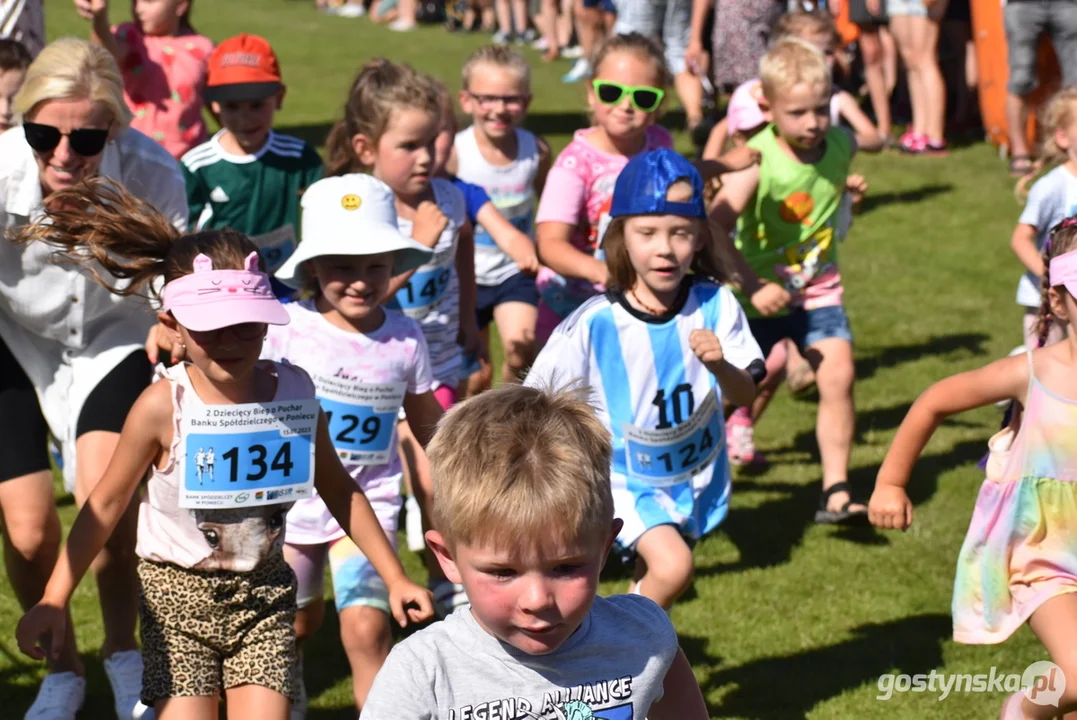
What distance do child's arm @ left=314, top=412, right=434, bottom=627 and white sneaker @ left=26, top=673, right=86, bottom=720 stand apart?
131cm

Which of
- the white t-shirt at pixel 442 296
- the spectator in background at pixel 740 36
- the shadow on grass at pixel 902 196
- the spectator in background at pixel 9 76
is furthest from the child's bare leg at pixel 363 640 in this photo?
the spectator in background at pixel 740 36

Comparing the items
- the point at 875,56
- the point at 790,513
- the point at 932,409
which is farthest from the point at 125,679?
the point at 875,56

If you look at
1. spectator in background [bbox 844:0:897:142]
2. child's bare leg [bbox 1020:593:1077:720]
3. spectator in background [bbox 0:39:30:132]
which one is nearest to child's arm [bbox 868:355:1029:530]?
child's bare leg [bbox 1020:593:1077:720]

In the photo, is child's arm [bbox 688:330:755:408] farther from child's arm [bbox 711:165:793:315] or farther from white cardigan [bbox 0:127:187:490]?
white cardigan [bbox 0:127:187:490]

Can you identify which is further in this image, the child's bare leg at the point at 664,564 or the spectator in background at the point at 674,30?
the spectator in background at the point at 674,30

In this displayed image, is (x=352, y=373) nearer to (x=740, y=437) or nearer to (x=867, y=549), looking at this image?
(x=867, y=549)

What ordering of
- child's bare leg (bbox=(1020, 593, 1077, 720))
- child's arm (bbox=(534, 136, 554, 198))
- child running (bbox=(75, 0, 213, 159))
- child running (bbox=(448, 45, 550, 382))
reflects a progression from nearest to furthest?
child's bare leg (bbox=(1020, 593, 1077, 720)) < child running (bbox=(448, 45, 550, 382)) < child's arm (bbox=(534, 136, 554, 198)) < child running (bbox=(75, 0, 213, 159))

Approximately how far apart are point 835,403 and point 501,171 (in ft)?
6.25

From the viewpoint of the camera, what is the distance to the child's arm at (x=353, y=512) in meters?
4.02

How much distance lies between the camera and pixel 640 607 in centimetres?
309

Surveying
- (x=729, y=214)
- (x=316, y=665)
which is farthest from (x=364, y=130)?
(x=316, y=665)

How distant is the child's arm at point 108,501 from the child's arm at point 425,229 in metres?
1.61

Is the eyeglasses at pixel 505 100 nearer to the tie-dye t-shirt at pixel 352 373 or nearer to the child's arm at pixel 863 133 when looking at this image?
the child's arm at pixel 863 133

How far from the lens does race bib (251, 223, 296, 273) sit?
6.45 metres
